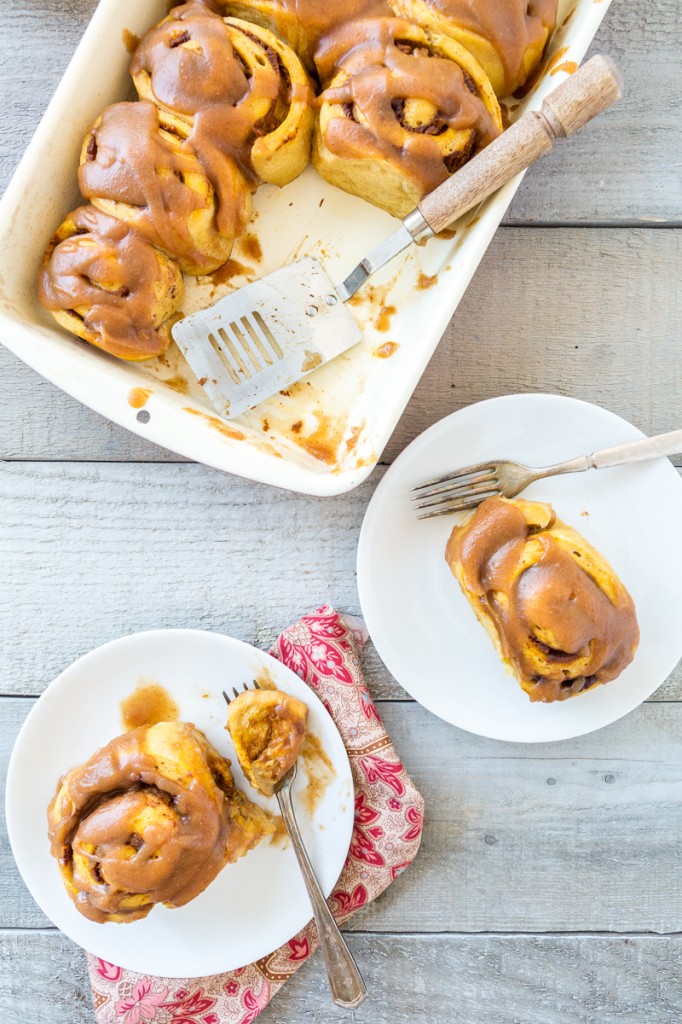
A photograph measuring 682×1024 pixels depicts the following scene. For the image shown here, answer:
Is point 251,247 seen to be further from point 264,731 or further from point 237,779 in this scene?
point 237,779

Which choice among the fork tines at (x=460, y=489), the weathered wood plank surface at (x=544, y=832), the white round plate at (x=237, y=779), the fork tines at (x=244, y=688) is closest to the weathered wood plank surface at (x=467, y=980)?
→ the weathered wood plank surface at (x=544, y=832)

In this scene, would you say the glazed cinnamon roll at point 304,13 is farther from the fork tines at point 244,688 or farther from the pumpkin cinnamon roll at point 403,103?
the fork tines at point 244,688

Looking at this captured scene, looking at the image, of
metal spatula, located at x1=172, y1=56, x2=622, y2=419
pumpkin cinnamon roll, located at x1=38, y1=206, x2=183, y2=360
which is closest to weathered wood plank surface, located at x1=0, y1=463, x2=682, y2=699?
metal spatula, located at x1=172, y1=56, x2=622, y2=419

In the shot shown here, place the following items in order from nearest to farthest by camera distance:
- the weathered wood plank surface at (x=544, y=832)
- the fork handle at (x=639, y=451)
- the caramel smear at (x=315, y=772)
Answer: the fork handle at (x=639, y=451) < the caramel smear at (x=315, y=772) < the weathered wood plank surface at (x=544, y=832)

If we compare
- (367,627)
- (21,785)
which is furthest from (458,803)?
(21,785)

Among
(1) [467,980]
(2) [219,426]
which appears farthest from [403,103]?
(1) [467,980]

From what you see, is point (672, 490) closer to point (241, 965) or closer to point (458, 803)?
point (458, 803)
